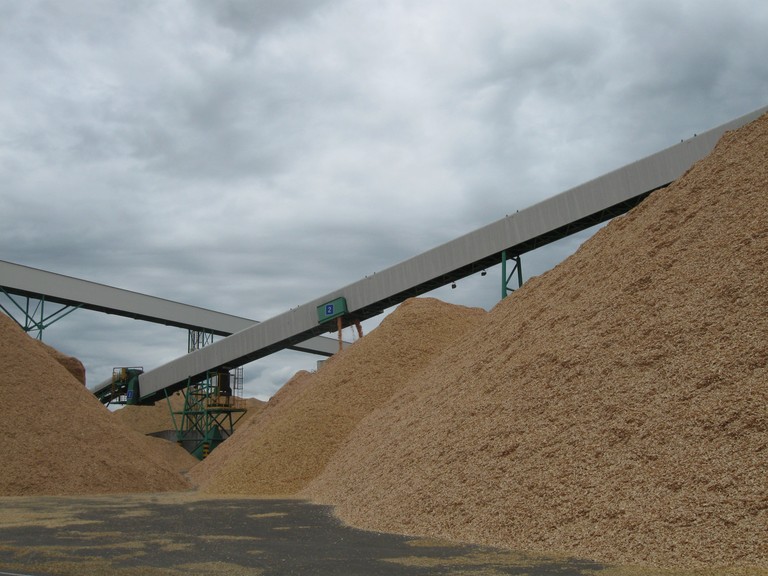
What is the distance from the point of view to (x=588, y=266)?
1442 cm

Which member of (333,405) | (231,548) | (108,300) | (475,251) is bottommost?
(231,548)

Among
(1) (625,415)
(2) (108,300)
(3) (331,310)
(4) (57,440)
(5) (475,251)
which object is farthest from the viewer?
(2) (108,300)

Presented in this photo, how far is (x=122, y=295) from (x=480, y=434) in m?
27.8

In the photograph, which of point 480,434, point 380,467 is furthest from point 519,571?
point 380,467

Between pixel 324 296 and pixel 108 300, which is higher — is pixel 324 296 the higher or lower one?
the lower one

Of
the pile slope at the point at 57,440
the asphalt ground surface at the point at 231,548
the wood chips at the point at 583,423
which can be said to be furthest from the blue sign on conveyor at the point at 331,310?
the asphalt ground surface at the point at 231,548

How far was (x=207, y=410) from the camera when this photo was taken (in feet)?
112

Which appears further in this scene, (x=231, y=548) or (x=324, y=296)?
(x=324, y=296)

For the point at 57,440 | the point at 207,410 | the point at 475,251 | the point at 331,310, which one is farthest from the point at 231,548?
the point at 207,410

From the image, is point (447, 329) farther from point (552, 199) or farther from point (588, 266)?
point (588, 266)

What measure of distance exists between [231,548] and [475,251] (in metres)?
16.3

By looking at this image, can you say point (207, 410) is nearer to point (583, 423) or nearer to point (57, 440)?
point (57, 440)

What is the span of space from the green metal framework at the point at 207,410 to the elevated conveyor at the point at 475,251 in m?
0.89

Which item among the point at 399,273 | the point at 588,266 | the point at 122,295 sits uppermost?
the point at 122,295
